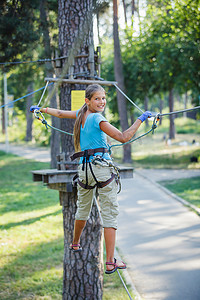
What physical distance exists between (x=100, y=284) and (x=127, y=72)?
17.0m

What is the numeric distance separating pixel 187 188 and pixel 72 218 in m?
8.53

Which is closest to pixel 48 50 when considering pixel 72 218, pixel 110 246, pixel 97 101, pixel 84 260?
pixel 72 218

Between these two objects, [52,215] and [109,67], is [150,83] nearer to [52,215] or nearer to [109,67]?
[109,67]

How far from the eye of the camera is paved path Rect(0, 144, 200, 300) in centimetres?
555

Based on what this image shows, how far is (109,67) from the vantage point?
861 inches

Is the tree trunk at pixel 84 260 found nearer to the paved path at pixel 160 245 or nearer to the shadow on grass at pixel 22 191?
the paved path at pixel 160 245

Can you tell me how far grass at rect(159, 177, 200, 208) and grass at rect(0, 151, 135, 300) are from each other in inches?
156

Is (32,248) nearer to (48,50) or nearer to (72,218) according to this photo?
(72,218)

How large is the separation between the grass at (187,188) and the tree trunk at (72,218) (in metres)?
5.96

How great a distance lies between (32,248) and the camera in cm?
707

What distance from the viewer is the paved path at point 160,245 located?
18.2ft

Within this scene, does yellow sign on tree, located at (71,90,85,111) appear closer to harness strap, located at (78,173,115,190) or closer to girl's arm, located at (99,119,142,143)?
harness strap, located at (78,173,115,190)

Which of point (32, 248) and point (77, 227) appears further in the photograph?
point (32, 248)

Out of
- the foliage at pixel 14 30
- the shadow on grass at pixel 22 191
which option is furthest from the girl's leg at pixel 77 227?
the shadow on grass at pixel 22 191
